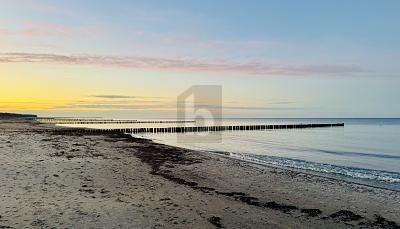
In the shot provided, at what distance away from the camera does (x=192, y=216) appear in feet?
27.9

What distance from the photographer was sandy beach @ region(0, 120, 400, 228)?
8.03 metres

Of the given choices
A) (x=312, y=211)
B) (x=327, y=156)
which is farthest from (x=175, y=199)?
(x=327, y=156)

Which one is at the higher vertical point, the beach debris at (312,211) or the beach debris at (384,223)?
the beach debris at (312,211)

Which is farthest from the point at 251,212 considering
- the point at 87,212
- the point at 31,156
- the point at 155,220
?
the point at 31,156

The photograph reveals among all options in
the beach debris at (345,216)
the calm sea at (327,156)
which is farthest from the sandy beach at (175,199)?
the calm sea at (327,156)

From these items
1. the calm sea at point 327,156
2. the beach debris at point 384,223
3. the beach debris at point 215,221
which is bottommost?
the calm sea at point 327,156

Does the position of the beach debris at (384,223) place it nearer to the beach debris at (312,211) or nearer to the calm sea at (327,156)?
the beach debris at (312,211)

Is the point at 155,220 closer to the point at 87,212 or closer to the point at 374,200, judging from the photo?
the point at 87,212

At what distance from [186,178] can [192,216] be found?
581 cm

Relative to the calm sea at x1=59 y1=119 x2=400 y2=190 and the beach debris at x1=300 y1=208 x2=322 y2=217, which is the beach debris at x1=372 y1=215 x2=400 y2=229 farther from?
the calm sea at x1=59 y1=119 x2=400 y2=190

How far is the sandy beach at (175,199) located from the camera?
8031 mm

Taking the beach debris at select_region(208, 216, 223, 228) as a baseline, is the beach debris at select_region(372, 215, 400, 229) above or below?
below

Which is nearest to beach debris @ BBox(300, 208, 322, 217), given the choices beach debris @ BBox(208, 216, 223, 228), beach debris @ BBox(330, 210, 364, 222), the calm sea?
beach debris @ BBox(330, 210, 364, 222)

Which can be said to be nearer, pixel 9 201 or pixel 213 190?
pixel 9 201
